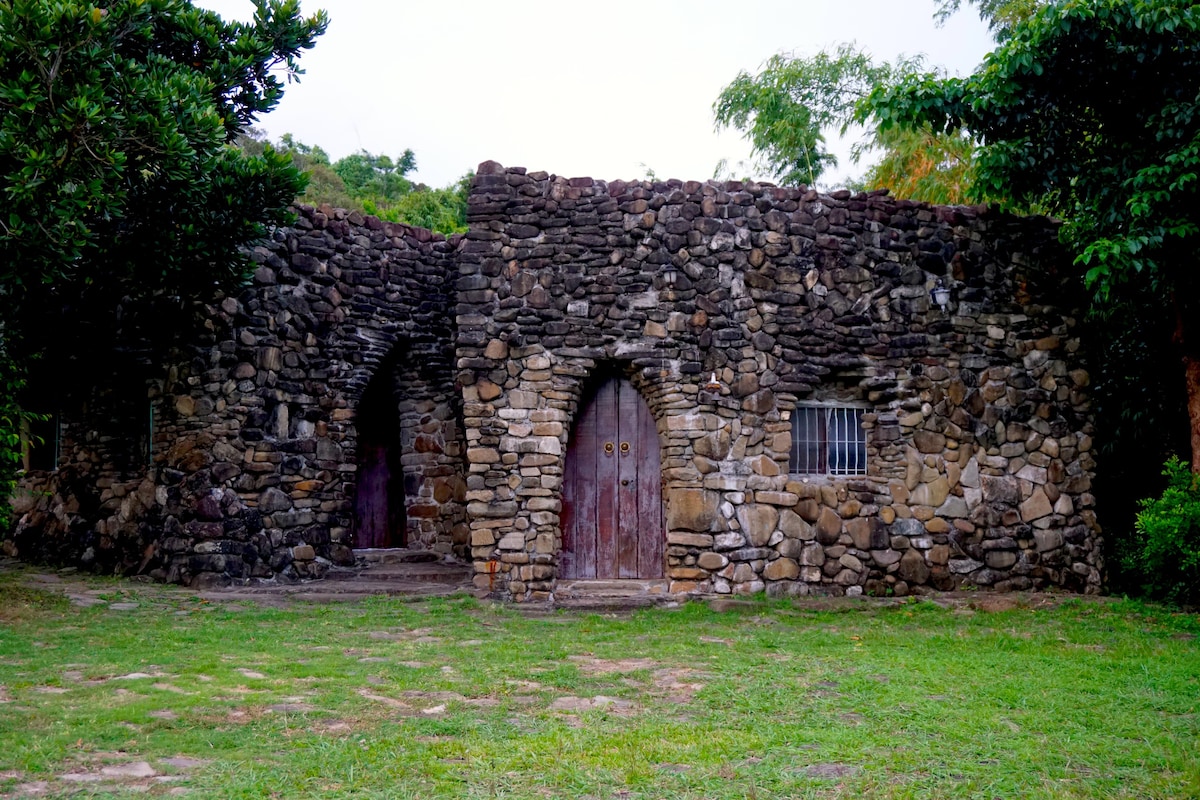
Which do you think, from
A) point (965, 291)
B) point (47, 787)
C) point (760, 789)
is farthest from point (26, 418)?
point (965, 291)

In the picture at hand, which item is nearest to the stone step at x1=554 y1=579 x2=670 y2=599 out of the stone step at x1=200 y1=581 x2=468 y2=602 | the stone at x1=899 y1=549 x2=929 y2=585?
the stone step at x1=200 y1=581 x2=468 y2=602

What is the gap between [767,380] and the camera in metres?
10.1

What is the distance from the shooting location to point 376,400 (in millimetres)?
12648

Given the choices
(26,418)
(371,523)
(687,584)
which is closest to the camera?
(26,418)

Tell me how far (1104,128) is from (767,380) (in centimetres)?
409

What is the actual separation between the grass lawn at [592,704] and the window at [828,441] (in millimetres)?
1740

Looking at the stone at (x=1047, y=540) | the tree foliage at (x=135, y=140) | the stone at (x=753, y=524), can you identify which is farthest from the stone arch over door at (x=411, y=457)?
the stone at (x=1047, y=540)

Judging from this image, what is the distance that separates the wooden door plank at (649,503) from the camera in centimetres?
1034

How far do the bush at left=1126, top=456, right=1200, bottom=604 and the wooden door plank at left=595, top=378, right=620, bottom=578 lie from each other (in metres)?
5.02

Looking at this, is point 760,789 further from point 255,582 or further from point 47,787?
point 255,582

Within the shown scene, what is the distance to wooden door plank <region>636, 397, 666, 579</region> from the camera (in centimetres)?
1034

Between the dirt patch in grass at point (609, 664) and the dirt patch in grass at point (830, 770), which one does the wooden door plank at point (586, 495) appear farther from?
the dirt patch in grass at point (830, 770)

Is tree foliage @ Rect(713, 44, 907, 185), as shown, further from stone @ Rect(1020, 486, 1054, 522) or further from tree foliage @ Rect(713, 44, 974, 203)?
stone @ Rect(1020, 486, 1054, 522)

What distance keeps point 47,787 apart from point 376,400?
8.46 metres
